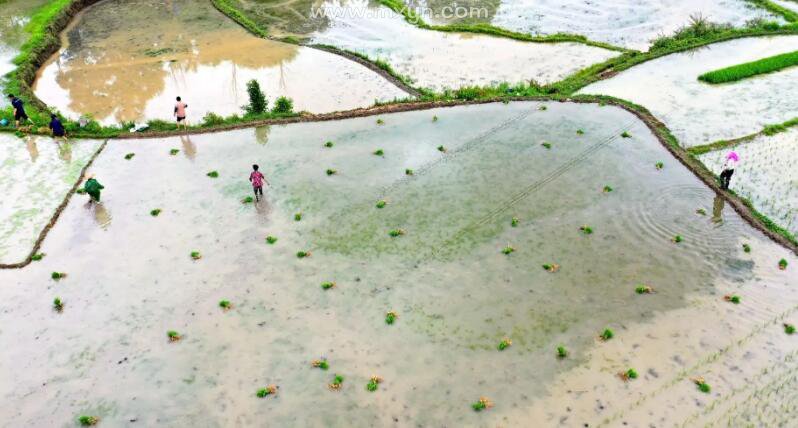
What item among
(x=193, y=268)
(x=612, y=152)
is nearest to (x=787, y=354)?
(x=612, y=152)

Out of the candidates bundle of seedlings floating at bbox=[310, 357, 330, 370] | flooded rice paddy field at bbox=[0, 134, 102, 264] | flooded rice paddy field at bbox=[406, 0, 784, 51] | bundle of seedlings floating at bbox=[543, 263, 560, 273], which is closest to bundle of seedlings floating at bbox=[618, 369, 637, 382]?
bundle of seedlings floating at bbox=[543, 263, 560, 273]

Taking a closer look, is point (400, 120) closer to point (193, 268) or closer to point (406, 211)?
point (406, 211)

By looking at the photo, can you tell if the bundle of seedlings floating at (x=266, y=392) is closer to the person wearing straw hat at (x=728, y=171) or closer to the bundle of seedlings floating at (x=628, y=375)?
the bundle of seedlings floating at (x=628, y=375)

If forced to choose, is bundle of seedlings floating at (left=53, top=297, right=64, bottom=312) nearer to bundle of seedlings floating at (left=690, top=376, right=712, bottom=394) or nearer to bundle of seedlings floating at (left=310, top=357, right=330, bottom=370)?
bundle of seedlings floating at (left=310, top=357, right=330, bottom=370)

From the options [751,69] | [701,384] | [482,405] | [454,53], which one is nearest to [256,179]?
[482,405]

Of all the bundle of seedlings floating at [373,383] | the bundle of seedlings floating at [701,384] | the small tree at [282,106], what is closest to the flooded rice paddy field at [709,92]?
the bundle of seedlings floating at [701,384]

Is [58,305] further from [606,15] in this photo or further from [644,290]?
[606,15]
